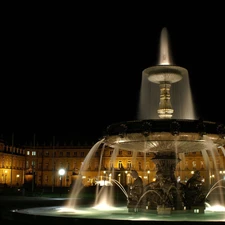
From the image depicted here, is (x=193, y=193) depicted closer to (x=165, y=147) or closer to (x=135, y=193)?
(x=165, y=147)

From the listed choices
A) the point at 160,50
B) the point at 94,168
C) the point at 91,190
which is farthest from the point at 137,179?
the point at 94,168

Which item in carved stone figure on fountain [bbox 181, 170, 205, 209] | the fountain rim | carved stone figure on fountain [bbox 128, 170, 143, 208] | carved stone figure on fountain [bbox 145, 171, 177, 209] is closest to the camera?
the fountain rim

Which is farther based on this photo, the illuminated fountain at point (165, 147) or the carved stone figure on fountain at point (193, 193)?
the carved stone figure on fountain at point (193, 193)

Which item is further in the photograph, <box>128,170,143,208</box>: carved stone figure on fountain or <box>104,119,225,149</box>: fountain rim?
<box>128,170,143,208</box>: carved stone figure on fountain

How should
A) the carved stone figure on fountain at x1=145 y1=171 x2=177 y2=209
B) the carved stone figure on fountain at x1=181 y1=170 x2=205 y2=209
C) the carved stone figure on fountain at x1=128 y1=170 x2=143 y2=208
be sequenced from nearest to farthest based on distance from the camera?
the carved stone figure on fountain at x1=145 y1=171 x2=177 y2=209 < the carved stone figure on fountain at x1=181 y1=170 x2=205 y2=209 < the carved stone figure on fountain at x1=128 y1=170 x2=143 y2=208

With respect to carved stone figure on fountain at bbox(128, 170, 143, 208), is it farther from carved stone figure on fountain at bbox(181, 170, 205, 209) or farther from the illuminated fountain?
carved stone figure on fountain at bbox(181, 170, 205, 209)

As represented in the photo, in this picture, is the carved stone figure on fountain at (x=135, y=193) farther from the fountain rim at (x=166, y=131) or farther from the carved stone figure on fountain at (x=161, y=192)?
the fountain rim at (x=166, y=131)

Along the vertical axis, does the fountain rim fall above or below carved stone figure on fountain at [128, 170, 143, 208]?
above

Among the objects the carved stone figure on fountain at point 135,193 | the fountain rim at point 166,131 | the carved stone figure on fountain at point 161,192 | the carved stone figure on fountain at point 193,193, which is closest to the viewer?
the fountain rim at point 166,131

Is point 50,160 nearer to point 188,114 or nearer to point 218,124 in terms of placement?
point 188,114

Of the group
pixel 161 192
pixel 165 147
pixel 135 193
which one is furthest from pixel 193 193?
pixel 135 193

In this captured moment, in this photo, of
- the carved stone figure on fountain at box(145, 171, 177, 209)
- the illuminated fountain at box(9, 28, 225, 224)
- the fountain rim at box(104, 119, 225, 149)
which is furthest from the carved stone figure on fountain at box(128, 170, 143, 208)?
the fountain rim at box(104, 119, 225, 149)

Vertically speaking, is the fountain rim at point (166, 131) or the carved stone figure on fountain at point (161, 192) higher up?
the fountain rim at point (166, 131)

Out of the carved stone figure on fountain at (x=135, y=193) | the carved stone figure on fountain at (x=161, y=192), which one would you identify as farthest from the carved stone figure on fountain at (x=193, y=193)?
the carved stone figure on fountain at (x=135, y=193)
